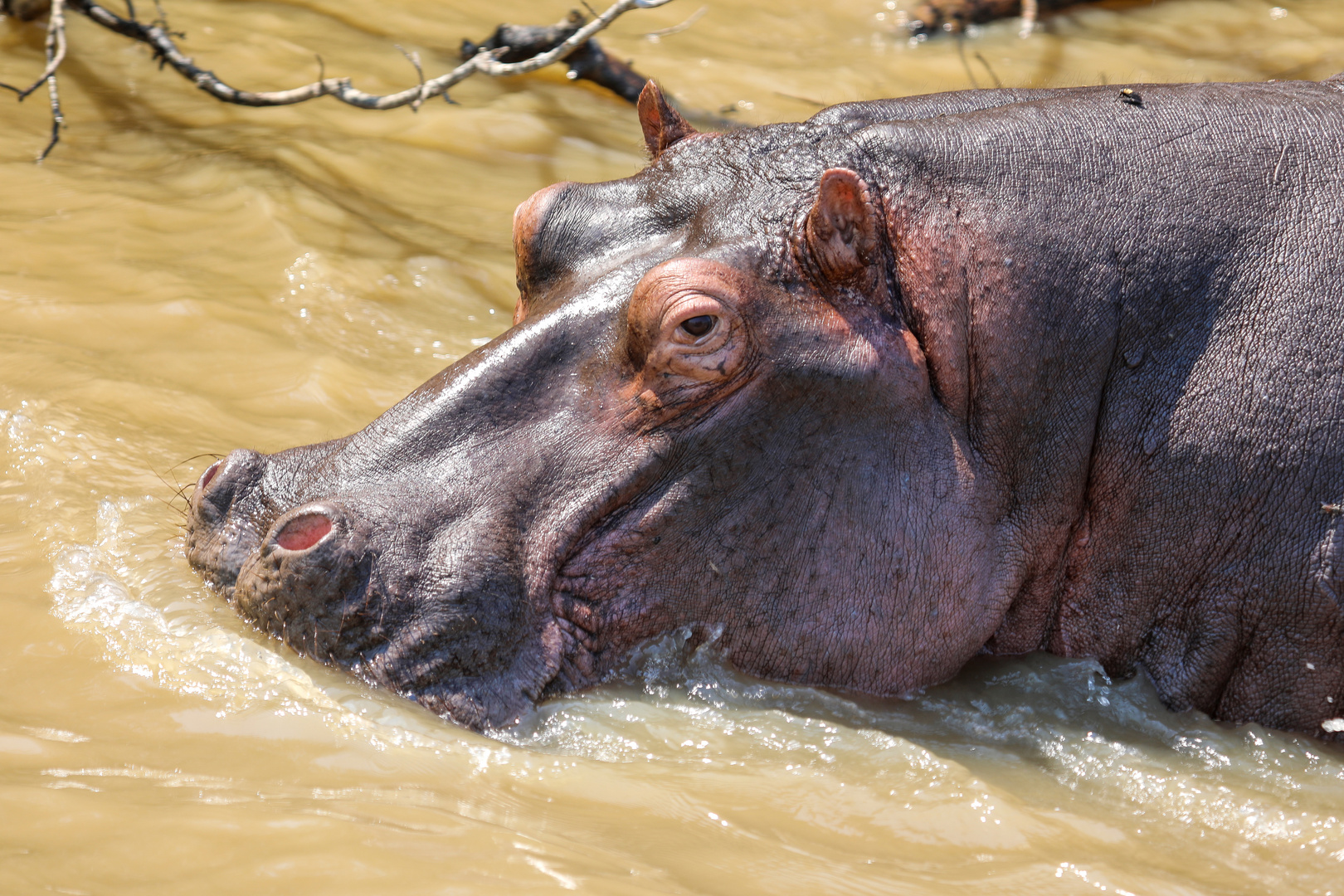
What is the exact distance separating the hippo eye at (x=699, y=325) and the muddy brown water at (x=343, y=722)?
0.75 metres

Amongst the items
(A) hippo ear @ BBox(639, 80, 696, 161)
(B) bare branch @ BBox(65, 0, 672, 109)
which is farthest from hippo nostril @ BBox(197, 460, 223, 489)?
(B) bare branch @ BBox(65, 0, 672, 109)

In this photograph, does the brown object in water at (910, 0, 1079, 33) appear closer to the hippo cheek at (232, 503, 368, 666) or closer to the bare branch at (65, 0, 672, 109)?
the bare branch at (65, 0, 672, 109)

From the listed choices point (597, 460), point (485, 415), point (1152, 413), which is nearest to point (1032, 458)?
point (1152, 413)

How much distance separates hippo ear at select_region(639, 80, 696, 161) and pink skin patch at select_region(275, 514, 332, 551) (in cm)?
146

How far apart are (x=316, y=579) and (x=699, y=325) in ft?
3.37

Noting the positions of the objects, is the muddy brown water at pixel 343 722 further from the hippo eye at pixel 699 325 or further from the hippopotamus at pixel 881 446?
the hippo eye at pixel 699 325

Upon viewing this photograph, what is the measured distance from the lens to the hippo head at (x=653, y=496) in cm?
292

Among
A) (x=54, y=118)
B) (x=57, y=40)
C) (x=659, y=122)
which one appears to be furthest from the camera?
(x=57, y=40)

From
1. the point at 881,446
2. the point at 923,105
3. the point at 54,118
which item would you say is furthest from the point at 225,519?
the point at 54,118

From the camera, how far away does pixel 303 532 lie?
2.91 m

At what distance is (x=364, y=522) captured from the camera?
2.92 metres

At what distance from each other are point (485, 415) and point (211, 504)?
2.38ft

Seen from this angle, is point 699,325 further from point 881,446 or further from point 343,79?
point 343,79

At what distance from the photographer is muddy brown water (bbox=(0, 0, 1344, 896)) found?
2.27 m
